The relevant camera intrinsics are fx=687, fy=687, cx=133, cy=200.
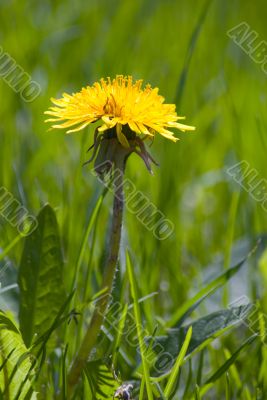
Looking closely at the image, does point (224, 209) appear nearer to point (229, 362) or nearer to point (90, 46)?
point (229, 362)

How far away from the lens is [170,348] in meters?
1.27

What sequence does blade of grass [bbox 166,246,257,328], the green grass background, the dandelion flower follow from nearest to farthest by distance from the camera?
the dandelion flower, blade of grass [bbox 166,246,257,328], the green grass background

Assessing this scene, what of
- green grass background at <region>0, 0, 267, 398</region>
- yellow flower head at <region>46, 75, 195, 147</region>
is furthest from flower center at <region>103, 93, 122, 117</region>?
green grass background at <region>0, 0, 267, 398</region>

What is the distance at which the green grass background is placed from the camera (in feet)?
5.32

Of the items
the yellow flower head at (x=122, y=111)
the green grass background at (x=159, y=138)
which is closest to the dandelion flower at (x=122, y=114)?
the yellow flower head at (x=122, y=111)

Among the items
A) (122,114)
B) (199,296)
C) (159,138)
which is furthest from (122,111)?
(159,138)

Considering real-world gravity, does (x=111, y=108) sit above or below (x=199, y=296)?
above

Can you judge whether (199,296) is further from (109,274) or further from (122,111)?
(122,111)

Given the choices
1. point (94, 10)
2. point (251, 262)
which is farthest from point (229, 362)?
point (94, 10)

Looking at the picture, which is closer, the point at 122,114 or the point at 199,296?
the point at 122,114

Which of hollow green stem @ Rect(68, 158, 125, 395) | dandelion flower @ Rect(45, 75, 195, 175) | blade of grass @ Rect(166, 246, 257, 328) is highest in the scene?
dandelion flower @ Rect(45, 75, 195, 175)

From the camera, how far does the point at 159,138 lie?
2.54 metres

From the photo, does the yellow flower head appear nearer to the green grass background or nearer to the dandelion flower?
the dandelion flower

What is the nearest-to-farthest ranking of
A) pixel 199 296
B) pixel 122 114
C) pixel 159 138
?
pixel 122 114 → pixel 199 296 → pixel 159 138
